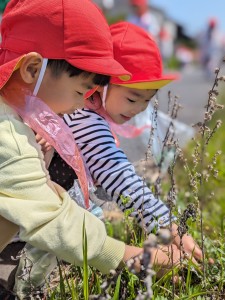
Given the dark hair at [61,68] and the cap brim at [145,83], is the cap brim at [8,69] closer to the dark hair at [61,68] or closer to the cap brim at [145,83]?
the dark hair at [61,68]

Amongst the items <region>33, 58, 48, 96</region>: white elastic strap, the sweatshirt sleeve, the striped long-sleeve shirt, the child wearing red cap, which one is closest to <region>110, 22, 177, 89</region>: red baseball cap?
the child wearing red cap

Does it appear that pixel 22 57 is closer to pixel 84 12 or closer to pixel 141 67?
pixel 84 12

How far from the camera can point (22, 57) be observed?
Result: 1.79m

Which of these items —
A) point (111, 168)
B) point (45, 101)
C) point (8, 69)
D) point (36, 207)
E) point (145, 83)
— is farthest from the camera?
point (145, 83)

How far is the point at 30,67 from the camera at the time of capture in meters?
1.85

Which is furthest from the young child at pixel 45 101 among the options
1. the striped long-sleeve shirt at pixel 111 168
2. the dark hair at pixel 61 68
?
the striped long-sleeve shirt at pixel 111 168

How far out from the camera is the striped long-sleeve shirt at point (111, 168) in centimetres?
220

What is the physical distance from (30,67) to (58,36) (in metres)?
0.13

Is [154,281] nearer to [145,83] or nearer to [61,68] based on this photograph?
[61,68]

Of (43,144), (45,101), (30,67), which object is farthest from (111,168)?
(30,67)

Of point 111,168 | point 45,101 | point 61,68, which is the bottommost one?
point 111,168

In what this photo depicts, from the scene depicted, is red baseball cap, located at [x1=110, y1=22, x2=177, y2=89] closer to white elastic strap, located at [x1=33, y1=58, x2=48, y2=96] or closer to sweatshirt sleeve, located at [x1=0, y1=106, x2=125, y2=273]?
white elastic strap, located at [x1=33, y1=58, x2=48, y2=96]

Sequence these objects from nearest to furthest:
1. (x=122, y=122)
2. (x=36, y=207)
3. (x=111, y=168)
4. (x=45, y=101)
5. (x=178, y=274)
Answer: (x=36, y=207)
(x=45, y=101)
(x=178, y=274)
(x=111, y=168)
(x=122, y=122)

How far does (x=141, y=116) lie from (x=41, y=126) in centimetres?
133
